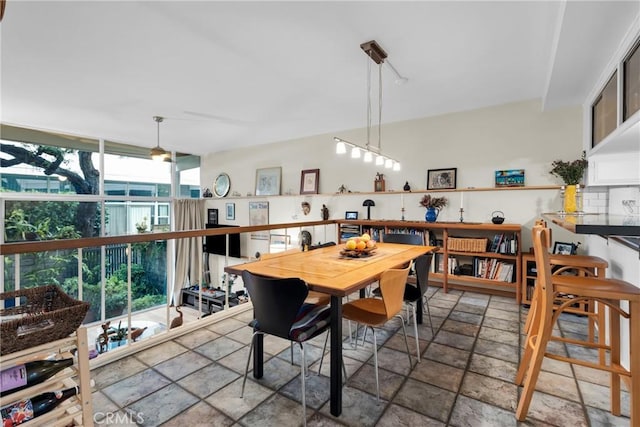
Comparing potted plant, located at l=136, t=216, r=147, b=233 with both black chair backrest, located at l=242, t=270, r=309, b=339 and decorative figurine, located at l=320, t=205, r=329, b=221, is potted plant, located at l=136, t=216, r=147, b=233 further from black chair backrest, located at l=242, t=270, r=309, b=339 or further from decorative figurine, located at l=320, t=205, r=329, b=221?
black chair backrest, located at l=242, t=270, r=309, b=339

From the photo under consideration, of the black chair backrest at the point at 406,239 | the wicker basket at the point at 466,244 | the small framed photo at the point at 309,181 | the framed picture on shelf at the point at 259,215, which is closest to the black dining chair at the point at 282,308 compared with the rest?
the black chair backrest at the point at 406,239

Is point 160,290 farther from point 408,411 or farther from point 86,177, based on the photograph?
point 408,411

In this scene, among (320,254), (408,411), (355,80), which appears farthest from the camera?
(355,80)

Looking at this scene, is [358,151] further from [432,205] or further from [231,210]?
[231,210]

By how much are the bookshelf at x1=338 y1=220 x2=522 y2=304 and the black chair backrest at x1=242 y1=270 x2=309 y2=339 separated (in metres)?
2.47

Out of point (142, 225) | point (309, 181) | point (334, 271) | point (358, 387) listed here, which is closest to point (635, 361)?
point (358, 387)

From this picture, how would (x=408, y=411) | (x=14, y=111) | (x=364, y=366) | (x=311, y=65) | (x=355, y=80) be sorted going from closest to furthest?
(x=408, y=411) → (x=364, y=366) → (x=311, y=65) → (x=355, y=80) → (x=14, y=111)

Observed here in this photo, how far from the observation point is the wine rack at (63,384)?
44.6 inches

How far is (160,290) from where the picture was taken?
21.7ft

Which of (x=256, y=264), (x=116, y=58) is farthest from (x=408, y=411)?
(x=116, y=58)

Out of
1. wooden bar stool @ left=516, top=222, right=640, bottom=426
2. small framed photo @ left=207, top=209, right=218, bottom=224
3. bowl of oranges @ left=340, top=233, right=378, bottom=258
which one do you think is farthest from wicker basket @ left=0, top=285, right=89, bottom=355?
small framed photo @ left=207, top=209, right=218, bottom=224

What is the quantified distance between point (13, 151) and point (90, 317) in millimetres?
3017

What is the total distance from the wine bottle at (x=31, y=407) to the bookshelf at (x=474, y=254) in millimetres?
3401

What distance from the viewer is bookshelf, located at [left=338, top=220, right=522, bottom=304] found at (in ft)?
11.9
